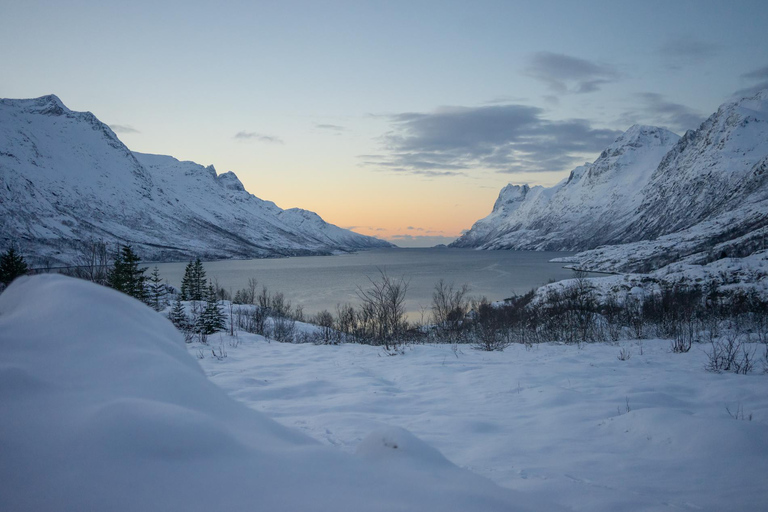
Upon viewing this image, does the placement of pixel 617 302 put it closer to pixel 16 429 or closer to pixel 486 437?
pixel 486 437

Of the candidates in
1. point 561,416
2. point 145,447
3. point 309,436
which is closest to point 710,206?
point 561,416

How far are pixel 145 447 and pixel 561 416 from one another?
5.21 metres

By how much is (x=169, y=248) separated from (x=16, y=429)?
204 metres

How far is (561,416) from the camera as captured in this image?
5105mm

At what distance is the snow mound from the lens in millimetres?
1297

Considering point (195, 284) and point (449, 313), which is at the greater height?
point (195, 284)

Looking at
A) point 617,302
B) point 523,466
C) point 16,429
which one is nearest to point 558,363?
point 523,466

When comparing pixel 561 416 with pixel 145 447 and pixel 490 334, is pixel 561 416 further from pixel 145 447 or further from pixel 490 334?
pixel 490 334

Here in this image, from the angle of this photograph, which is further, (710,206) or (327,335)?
(710,206)

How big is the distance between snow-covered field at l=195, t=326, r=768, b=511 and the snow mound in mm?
569

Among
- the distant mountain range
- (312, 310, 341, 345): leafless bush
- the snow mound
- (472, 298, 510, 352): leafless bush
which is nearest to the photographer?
the snow mound

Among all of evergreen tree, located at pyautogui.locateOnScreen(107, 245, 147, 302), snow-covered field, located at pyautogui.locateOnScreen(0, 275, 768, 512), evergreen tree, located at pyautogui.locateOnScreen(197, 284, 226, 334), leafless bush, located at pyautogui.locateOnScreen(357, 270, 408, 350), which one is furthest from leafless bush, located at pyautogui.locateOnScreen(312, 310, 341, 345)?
evergreen tree, located at pyautogui.locateOnScreen(107, 245, 147, 302)

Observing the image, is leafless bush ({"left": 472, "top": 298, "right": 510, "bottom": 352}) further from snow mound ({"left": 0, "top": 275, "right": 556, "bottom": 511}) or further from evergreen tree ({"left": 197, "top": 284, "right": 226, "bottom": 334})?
evergreen tree ({"left": 197, "top": 284, "right": 226, "bottom": 334})

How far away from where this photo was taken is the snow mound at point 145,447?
130cm
